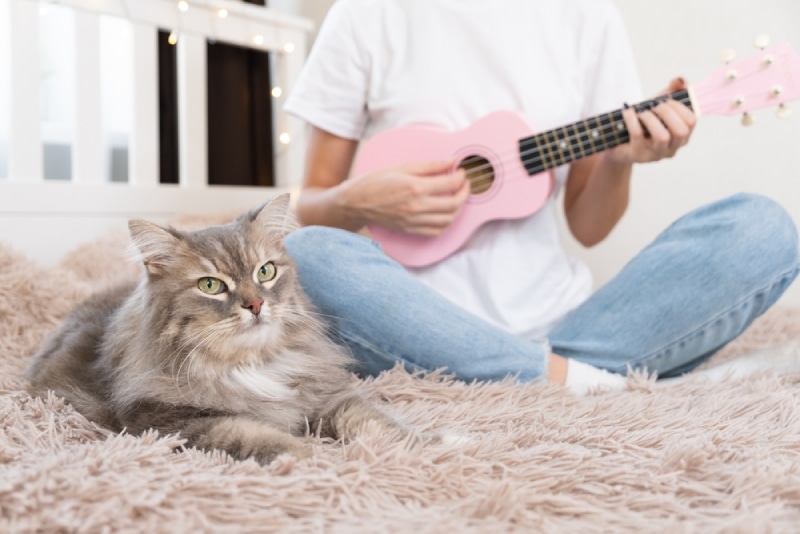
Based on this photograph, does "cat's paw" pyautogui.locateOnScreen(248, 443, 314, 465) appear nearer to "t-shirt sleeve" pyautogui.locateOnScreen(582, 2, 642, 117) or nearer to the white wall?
"t-shirt sleeve" pyautogui.locateOnScreen(582, 2, 642, 117)

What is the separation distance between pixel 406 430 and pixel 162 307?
396 mm

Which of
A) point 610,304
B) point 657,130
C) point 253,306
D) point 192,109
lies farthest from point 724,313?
point 192,109

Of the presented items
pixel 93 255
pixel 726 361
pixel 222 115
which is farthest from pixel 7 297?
pixel 726 361

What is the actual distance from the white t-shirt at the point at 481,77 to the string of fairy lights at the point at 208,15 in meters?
0.75

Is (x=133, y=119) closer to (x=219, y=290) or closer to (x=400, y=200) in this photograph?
(x=400, y=200)

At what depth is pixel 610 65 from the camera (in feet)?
5.32

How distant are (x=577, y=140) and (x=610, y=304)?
Answer: 0.37 meters

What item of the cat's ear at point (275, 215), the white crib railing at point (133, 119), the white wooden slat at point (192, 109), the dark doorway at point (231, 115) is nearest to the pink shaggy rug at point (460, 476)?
the cat's ear at point (275, 215)

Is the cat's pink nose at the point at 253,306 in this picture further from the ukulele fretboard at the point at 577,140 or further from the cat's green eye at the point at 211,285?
the ukulele fretboard at the point at 577,140

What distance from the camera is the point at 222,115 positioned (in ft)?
8.42

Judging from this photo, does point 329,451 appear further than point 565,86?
No

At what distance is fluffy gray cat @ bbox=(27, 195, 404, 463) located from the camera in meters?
0.95

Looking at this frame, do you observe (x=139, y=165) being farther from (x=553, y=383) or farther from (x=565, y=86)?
(x=553, y=383)

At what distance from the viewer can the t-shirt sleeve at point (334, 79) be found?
1.66 m
